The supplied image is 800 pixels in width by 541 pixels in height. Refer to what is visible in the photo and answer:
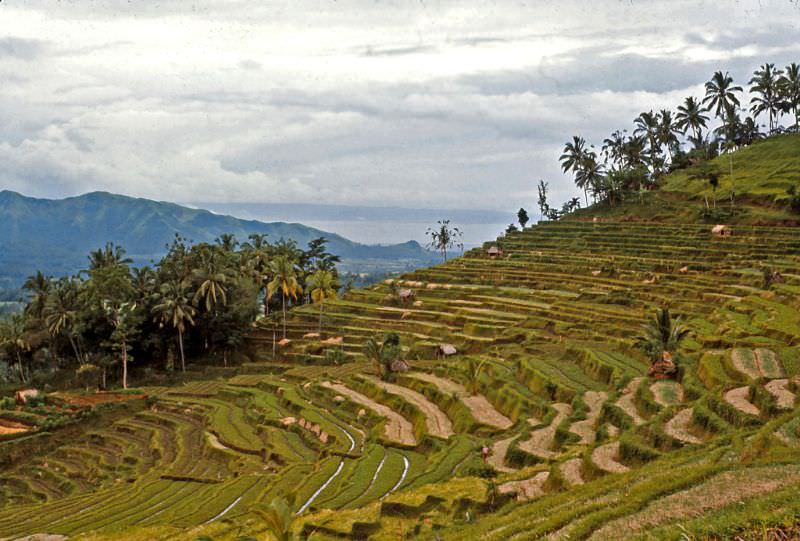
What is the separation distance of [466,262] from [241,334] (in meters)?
29.9

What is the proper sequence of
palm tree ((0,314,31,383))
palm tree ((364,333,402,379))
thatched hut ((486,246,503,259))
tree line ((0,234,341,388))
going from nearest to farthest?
palm tree ((364,333,402,379)), tree line ((0,234,341,388)), palm tree ((0,314,31,383)), thatched hut ((486,246,503,259))

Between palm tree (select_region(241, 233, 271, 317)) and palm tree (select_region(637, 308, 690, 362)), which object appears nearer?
palm tree (select_region(637, 308, 690, 362))

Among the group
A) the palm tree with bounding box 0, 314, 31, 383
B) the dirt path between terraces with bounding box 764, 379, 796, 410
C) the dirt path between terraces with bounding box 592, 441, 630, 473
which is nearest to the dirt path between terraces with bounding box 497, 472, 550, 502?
the dirt path between terraces with bounding box 592, 441, 630, 473

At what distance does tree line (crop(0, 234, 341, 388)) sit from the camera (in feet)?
230

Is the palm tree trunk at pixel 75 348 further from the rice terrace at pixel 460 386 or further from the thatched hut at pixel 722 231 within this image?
the thatched hut at pixel 722 231

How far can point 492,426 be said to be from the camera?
3594cm

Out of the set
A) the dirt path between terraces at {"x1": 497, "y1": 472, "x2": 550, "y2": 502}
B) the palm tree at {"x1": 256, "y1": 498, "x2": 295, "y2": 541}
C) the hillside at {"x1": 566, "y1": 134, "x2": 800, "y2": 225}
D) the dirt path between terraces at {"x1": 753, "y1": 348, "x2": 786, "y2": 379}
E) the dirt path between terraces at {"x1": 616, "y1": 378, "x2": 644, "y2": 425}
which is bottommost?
the dirt path between terraces at {"x1": 497, "y1": 472, "x2": 550, "y2": 502}

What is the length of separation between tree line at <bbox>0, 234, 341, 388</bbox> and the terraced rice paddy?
4.98 metres

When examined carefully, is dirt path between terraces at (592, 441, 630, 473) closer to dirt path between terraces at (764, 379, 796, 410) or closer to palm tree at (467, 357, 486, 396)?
dirt path between terraces at (764, 379, 796, 410)

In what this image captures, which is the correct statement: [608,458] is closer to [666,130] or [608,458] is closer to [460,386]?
[460,386]

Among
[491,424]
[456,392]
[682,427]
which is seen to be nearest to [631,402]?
[682,427]

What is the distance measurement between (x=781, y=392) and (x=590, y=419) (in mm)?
8348

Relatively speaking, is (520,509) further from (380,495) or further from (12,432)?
(12,432)

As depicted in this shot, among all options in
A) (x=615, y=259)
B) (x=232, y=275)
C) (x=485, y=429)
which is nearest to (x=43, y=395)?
(x=232, y=275)
